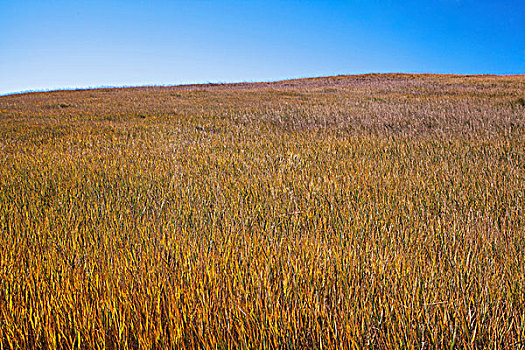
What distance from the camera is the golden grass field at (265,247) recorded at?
1315 millimetres

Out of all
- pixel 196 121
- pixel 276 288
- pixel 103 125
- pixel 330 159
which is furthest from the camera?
pixel 196 121

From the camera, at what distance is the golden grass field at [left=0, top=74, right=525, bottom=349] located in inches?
51.8

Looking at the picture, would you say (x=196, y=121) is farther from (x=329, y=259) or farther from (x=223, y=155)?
(x=329, y=259)

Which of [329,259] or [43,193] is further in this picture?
[43,193]

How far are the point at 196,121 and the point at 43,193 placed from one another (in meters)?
6.20

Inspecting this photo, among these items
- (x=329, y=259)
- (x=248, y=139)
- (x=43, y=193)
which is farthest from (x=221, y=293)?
(x=248, y=139)

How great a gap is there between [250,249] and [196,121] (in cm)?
777

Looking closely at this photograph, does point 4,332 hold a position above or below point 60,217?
below

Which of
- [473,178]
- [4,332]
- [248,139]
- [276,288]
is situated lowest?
[4,332]

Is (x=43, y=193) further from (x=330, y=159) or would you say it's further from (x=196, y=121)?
(x=196, y=121)

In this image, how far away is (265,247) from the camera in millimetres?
1930

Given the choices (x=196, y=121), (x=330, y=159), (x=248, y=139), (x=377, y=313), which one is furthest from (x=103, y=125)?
(x=377, y=313)

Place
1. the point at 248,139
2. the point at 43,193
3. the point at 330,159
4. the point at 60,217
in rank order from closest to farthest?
the point at 60,217
the point at 43,193
the point at 330,159
the point at 248,139

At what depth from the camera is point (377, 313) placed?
1.40 m
